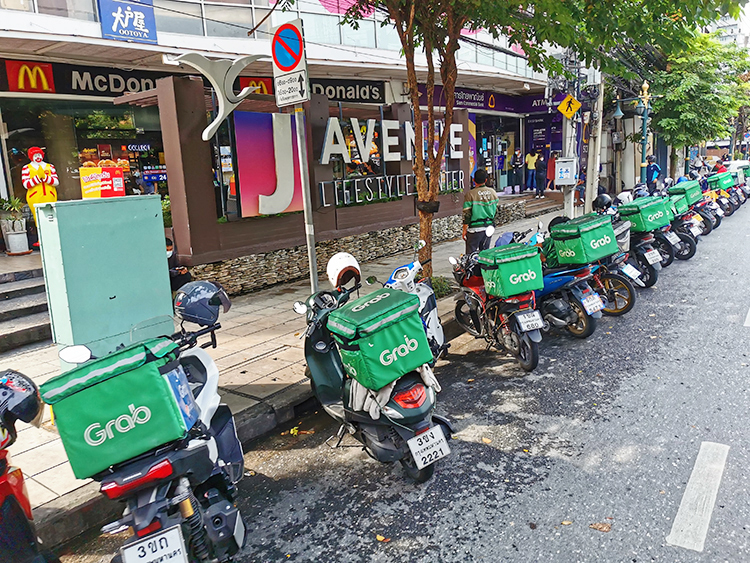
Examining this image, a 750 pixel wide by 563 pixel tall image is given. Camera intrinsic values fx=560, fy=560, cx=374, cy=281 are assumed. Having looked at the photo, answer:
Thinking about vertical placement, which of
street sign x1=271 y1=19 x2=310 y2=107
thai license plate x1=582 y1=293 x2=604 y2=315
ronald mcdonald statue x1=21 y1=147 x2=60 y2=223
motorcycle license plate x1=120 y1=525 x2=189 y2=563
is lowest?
motorcycle license plate x1=120 y1=525 x2=189 y2=563

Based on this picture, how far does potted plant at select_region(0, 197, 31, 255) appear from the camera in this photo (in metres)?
9.34

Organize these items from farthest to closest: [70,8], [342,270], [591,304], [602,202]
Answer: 1. [70,8]
2. [602,202]
3. [591,304]
4. [342,270]

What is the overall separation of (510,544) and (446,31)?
23.2 feet

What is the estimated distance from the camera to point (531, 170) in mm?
22125

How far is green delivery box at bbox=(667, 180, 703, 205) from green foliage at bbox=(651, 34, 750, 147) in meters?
10.0

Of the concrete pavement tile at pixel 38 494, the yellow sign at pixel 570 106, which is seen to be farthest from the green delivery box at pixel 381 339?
the yellow sign at pixel 570 106

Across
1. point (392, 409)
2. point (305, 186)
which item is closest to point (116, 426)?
point (392, 409)

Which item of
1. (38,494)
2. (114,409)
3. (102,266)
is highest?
(102,266)

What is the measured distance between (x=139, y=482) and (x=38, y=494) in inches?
65.0

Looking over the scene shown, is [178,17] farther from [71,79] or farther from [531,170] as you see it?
[531,170]

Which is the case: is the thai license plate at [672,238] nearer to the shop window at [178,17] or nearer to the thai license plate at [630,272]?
the thai license plate at [630,272]

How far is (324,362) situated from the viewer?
4051 millimetres

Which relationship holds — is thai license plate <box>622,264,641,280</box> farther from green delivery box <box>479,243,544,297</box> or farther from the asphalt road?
green delivery box <box>479,243,544,297</box>

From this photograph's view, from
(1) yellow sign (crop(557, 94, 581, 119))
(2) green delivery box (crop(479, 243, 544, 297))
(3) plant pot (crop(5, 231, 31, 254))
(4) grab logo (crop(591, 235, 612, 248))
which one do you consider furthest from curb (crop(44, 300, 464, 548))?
(1) yellow sign (crop(557, 94, 581, 119))
